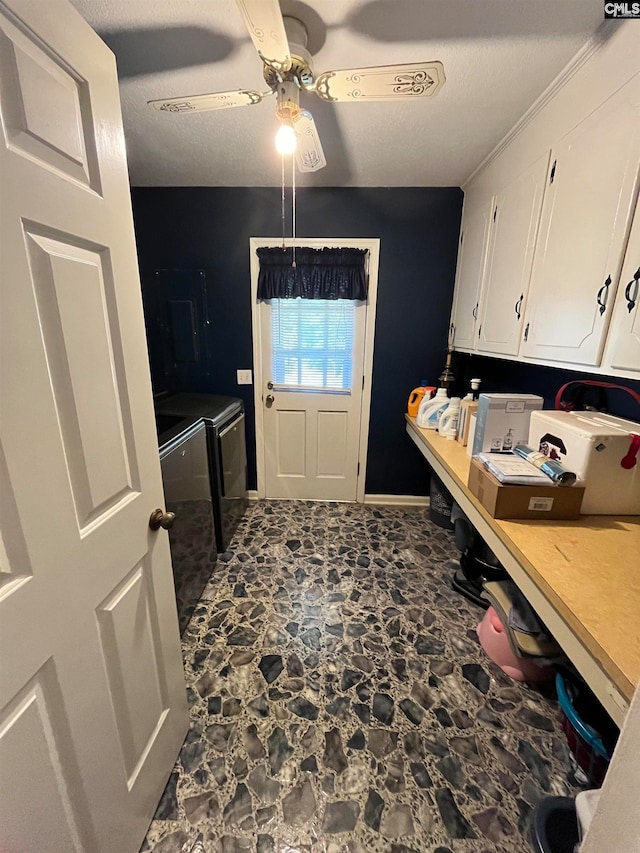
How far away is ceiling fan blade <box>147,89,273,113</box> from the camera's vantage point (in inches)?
45.6

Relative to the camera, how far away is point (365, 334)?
2648 mm

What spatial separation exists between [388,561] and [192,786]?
4.85ft

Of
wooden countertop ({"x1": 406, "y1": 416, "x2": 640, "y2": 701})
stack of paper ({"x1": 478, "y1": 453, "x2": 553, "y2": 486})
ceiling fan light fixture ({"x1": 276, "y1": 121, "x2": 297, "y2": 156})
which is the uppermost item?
ceiling fan light fixture ({"x1": 276, "y1": 121, "x2": 297, "y2": 156})

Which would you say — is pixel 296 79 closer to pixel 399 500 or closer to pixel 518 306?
pixel 518 306

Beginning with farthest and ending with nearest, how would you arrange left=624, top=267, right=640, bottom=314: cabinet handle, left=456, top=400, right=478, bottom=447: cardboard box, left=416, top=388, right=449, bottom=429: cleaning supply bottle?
1. left=416, top=388, right=449, bottom=429: cleaning supply bottle
2. left=456, top=400, right=478, bottom=447: cardboard box
3. left=624, top=267, right=640, bottom=314: cabinet handle

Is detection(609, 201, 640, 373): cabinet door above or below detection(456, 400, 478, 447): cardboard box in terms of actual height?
above

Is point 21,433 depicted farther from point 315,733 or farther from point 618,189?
point 618,189

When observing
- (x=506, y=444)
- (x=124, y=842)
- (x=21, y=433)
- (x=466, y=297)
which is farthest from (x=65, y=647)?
(x=466, y=297)

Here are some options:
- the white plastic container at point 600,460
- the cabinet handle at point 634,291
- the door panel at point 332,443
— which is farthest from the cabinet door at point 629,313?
the door panel at point 332,443

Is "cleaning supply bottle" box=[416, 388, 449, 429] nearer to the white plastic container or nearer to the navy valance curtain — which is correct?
the navy valance curtain

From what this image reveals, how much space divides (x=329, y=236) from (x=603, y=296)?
191cm

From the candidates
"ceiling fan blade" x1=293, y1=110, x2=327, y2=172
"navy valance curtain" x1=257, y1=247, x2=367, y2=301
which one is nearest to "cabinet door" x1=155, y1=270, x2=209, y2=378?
"navy valance curtain" x1=257, y1=247, x2=367, y2=301

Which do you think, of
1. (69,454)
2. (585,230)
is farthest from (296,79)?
(69,454)

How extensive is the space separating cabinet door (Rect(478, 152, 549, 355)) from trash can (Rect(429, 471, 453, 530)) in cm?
111
